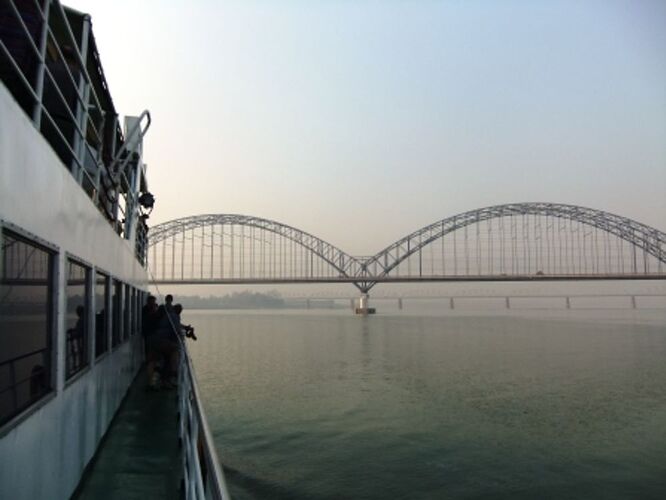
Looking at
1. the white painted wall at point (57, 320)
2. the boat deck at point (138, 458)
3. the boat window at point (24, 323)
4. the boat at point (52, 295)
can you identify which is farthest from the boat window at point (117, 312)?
the boat window at point (24, 323)

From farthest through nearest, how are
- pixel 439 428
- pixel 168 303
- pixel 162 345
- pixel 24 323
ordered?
1. pixel 439 428
2. pixel 168 303
3. pixel 162 345
4. pixel 24 323

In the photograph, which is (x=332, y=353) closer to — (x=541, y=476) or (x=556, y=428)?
(x=556, y=428)

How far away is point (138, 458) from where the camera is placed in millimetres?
5629

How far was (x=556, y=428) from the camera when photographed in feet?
43.4

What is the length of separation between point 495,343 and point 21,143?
39449 mm

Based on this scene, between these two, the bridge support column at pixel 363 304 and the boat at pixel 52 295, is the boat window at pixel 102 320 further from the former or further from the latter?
the bridge support column at pixel 363 304

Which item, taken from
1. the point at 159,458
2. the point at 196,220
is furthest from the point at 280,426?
the point at 196,220

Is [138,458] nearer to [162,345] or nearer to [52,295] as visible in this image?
[52,295]

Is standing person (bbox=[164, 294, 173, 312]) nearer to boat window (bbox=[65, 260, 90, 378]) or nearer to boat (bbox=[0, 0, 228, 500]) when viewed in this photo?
boat (bbox=[0, 0, 228, 500])

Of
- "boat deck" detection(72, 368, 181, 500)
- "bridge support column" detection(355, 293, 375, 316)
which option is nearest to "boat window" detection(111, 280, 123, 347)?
"boat deck" detection(72, 368, 181, 500)

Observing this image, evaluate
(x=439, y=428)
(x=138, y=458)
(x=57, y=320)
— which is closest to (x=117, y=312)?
(x=138, y=458)

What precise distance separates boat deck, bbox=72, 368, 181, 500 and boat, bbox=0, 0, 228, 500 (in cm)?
7

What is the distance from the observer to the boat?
2.65 metres

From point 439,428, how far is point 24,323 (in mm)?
11261
